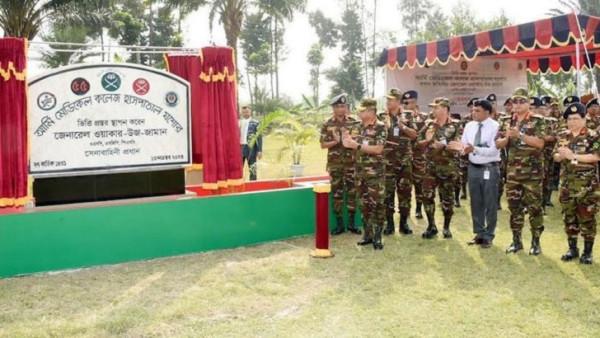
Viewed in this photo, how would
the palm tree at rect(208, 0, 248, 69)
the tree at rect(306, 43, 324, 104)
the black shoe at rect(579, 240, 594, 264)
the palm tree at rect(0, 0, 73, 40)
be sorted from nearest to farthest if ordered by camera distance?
1. the black shoe at rect(579, 240, 594, 264)
2. the palm tree at rect(0, 0, 73, 40)
3. the palm tree at rect(208, 0, 248, 69)
4. the tree at rect(306, 43, 324, 104)

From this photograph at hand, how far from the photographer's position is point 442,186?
20.3ft

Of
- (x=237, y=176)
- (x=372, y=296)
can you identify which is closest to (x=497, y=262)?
(x=372, y=296)

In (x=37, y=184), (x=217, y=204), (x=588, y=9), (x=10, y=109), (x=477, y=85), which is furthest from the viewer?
(x=588, y=9)

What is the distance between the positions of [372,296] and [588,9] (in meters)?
30.3

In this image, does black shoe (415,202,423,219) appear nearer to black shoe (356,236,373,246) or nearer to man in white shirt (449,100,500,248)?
man in white shirt (449,100,500,248)

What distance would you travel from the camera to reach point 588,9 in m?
29.4

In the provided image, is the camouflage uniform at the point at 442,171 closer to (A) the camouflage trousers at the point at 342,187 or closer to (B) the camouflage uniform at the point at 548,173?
(A) the camouflage trousers at the point at 342,187

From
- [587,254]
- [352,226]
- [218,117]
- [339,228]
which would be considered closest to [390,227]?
[352,226]

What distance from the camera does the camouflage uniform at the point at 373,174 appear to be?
5.64 m

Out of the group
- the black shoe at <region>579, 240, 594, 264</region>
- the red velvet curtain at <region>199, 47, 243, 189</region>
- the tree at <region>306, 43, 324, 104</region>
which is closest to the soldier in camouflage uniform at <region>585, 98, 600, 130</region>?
the black shoe at <region>579, 240, 594, 264</region>

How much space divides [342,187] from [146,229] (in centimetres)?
221

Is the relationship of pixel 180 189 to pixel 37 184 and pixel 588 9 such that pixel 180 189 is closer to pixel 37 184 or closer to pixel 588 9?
pixel 37 184

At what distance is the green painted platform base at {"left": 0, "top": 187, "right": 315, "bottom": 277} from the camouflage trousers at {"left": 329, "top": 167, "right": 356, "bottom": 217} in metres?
0.30

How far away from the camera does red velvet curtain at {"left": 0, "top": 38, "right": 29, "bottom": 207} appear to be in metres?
4.71
